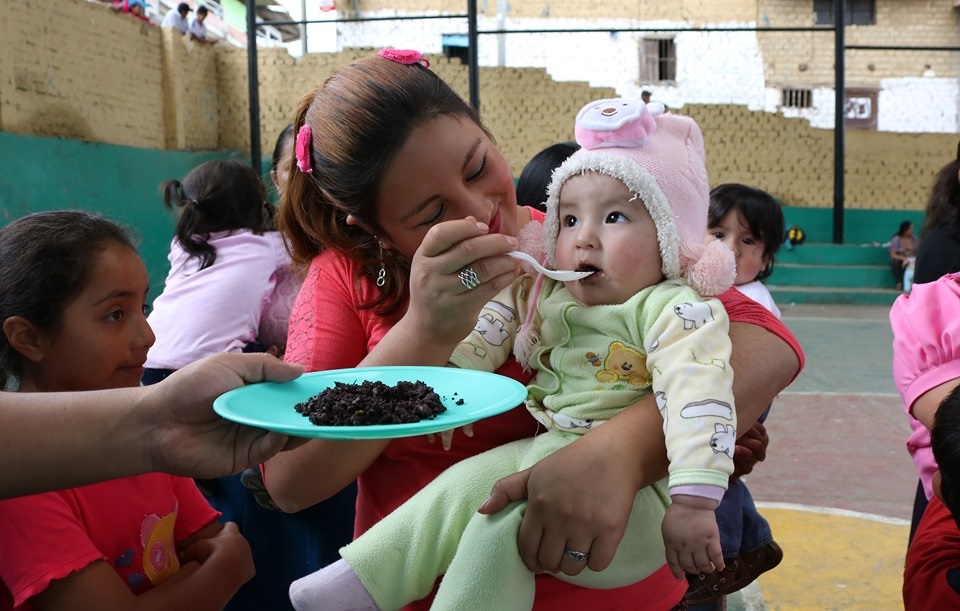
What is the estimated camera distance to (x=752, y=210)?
128 inches

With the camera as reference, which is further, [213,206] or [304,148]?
[213,206]

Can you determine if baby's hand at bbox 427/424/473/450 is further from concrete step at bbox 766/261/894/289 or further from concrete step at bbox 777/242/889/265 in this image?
concrete step at bbox 777/242/889/265

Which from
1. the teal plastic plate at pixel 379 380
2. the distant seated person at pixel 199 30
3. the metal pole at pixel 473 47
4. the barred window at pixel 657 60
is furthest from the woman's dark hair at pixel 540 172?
the barred window at pixel 657 60

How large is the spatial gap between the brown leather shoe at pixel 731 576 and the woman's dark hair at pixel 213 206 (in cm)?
183

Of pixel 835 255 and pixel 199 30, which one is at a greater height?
pixel 199 30

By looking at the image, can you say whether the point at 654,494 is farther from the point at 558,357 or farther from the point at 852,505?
the point at 852,505

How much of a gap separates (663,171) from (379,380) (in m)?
0.59

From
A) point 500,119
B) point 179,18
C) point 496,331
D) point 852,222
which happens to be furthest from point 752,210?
point 852,222

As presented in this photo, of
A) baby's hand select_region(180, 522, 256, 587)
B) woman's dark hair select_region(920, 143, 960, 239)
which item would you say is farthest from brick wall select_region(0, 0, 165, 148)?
woman's dark hair select_region(920, 143, 960, 239)

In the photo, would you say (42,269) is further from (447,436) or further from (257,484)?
(447,436)

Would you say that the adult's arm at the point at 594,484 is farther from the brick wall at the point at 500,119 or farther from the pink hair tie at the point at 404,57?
the brick wall at the point at 500,119

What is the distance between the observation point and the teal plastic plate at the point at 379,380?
885mm

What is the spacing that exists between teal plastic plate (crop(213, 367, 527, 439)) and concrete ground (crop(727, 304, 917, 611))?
2120mm

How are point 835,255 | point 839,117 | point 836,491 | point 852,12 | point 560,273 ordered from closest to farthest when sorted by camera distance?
point 560,273 < point 836,491 < point 839,117 < point 835,255 < point 852,12
